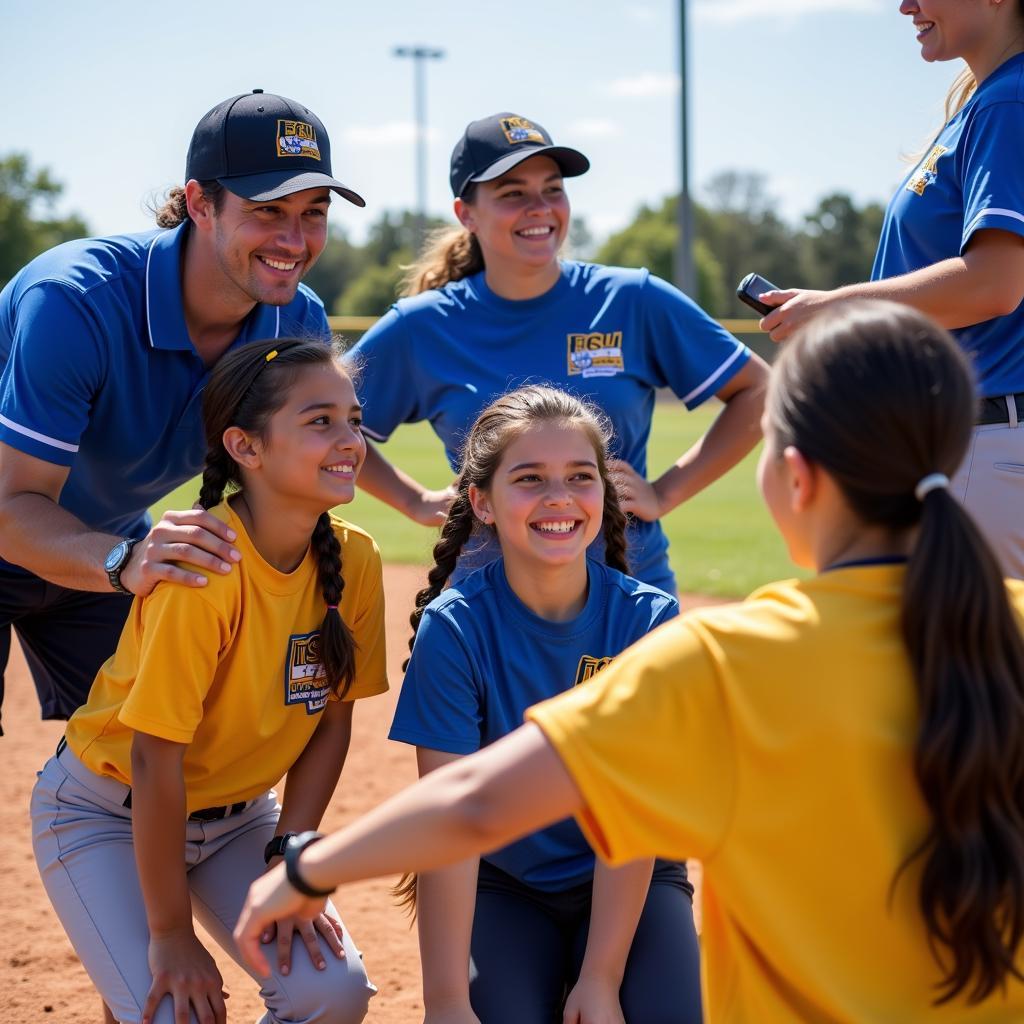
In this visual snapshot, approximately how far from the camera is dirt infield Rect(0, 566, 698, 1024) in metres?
3.58

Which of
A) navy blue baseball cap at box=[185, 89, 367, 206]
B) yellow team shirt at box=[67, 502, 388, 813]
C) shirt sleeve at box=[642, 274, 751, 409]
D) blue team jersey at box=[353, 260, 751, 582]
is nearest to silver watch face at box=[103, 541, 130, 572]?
yellow team shirt at box=[67, 502, 388, 813]

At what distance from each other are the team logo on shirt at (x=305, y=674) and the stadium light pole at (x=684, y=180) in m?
22.8

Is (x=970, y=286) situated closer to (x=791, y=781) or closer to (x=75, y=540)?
(x=791, y=781)

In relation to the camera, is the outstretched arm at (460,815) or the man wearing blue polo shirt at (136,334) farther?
the man wearing blue polo shirt at (136,334)

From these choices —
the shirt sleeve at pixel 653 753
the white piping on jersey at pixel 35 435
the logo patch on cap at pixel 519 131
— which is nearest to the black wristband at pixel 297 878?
the shirt sleeve at pixel 653 753

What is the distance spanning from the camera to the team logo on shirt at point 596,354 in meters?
3.67

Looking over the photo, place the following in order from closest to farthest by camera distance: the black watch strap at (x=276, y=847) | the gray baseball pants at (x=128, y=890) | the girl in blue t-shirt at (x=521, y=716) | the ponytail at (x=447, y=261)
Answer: the girl in blue t-shirt at (x=521, y=716) < the gray baseball pants at (x=128, y=890) < the black watch strap at (x=276, y=847) < the ponytail at (x=447, y=261)

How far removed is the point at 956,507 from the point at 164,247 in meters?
2.57

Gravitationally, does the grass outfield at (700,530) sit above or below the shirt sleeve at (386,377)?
below

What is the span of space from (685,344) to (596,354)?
0.31 meters

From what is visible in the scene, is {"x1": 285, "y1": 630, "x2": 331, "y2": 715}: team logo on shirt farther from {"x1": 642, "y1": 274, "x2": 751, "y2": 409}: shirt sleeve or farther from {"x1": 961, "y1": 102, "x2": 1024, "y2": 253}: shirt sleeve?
{"x1": 961, "y1": 102, "x2": 1024, "y2": 253}: shirt sleeve

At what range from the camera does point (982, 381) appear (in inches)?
120

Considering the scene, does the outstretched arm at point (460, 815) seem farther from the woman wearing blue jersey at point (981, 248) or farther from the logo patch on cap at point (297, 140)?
the logo patch on cap at point (297, 140)

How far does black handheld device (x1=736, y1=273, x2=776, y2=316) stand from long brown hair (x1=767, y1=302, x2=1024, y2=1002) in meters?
1.51
